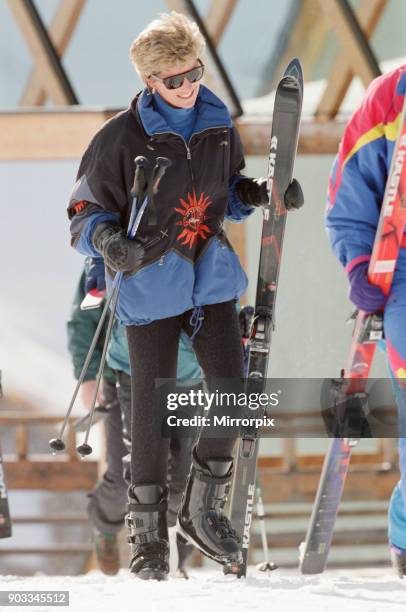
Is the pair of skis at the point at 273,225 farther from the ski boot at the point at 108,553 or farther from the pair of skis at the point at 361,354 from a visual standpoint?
the ski boot at the point at 108,553

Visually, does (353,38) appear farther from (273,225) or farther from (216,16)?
(273,225)

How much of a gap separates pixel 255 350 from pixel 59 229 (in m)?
3.26

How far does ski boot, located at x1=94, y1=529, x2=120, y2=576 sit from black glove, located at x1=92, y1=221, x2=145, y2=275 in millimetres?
2304

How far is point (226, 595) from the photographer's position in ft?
12.5

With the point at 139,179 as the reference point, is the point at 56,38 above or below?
above

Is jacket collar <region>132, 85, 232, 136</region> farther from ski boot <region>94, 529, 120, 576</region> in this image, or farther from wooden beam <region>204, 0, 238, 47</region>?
wooden beam <region>204, 0, 238, 47</region>

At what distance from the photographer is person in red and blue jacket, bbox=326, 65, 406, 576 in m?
4.16

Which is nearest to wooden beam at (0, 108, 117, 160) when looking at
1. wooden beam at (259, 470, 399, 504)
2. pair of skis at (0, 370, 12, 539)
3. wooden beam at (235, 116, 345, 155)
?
wooden beam at (235, 116, 345, 155)

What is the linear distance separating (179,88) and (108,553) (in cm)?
270

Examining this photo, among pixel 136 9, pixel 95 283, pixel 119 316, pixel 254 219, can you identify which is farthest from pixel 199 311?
pixel 136 9

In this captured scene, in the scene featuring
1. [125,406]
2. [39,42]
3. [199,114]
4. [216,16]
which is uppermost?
[216,16]

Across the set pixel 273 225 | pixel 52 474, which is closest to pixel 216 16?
pixel 52 474

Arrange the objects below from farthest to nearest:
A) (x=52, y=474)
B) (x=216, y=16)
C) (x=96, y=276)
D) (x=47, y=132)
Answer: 1. (x=52, y=474)
2. (x=216, y=16)
3. (x=47, y=132)
4. (x=96, y=276)

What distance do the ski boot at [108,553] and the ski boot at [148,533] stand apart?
182 cm
